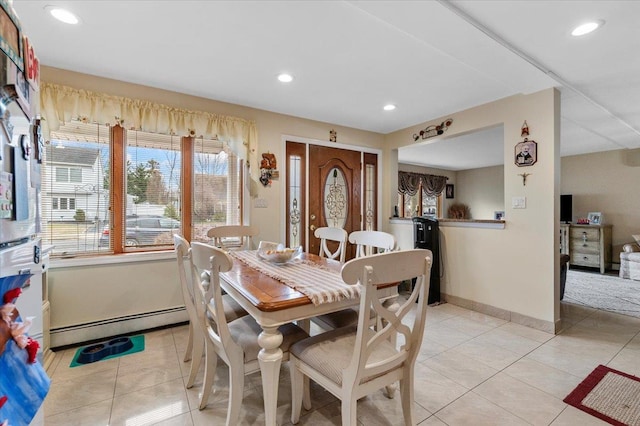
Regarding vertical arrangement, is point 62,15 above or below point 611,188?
above

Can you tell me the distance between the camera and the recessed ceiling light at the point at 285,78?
255 cm

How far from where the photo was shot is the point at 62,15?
1783mm

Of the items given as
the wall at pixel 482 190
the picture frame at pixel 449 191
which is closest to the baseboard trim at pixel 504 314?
the wall at pixel 482 190

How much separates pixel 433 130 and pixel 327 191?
158 cm

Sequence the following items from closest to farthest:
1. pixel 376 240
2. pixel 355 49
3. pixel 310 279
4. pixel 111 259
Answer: pixel 310 279, pixel 355 49, pixel 376 240, pixel 111 259

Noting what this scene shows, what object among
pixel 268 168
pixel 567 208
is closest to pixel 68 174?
pixel 268 168

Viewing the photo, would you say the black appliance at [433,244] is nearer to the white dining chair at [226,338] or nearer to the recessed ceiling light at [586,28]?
the recessed ceiling light at [586,28]

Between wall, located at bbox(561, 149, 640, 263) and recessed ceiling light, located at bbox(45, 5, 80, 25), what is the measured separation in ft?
26.4

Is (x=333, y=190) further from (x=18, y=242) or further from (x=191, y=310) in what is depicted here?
(x=18, y=242)

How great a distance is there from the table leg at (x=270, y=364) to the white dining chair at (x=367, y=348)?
0.54 ft

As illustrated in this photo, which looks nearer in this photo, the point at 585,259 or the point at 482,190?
the point at 585,259

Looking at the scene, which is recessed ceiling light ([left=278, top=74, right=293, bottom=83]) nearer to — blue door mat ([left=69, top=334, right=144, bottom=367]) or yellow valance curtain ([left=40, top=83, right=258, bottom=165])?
yellow valance curtain ([left=40, top=83, right=258, bottom=165])

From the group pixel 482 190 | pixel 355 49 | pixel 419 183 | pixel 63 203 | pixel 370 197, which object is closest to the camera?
pixel 355 49

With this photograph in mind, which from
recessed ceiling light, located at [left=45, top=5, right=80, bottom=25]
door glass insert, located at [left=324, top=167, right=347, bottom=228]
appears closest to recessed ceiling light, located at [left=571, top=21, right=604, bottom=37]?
door glass insert, located at [left=324, top=167, right=347, bottom=228]
